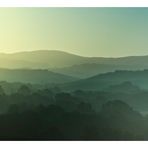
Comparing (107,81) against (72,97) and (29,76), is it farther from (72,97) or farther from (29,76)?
(29,76)

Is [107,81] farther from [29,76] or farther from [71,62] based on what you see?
[29,76]

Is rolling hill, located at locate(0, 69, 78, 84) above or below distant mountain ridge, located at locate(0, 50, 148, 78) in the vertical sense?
below

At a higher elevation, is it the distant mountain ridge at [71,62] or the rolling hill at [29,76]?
the distant mountain ridge at [71,62]

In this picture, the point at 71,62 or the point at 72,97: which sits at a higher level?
the point at 71,62

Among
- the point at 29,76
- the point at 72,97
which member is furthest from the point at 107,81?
the point at 29,76

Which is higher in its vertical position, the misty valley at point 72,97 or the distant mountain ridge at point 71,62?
the distant mountain ridge at point 71,62
